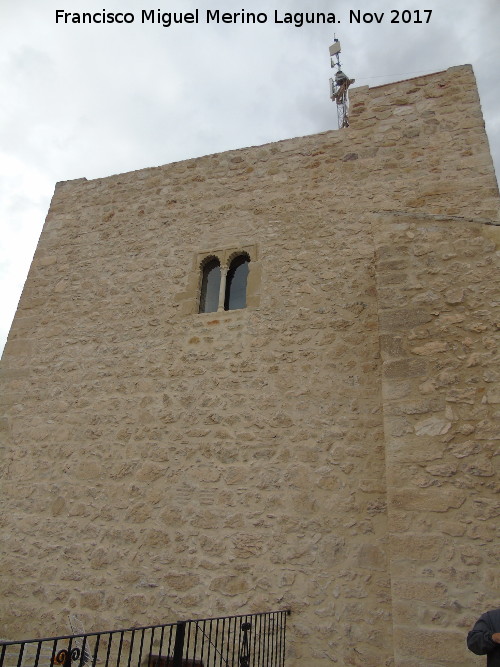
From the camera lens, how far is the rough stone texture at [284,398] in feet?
11.3

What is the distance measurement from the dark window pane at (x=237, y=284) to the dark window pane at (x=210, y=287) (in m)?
0.15

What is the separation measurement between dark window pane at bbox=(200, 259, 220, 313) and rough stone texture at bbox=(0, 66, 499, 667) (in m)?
0.15

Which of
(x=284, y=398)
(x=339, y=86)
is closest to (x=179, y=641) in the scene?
(x=284, y=398)

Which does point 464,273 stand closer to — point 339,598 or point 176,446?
point 339,598

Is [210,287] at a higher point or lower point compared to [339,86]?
lower

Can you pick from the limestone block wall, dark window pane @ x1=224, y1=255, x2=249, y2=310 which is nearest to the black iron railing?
the limestone block wall

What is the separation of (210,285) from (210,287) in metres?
0.03

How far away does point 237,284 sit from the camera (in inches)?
236

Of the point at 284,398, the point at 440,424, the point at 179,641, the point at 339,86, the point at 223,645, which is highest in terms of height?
the point at 339,86

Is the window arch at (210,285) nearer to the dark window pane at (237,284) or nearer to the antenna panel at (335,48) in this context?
the dark window pane at (237,284)

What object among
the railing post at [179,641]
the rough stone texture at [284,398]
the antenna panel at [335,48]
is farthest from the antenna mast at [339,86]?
the railing post at [179,641]

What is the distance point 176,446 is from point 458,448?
2.91 metres

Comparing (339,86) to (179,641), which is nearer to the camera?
(179,641)

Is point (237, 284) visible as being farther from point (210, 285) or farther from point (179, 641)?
point (179, 641)
